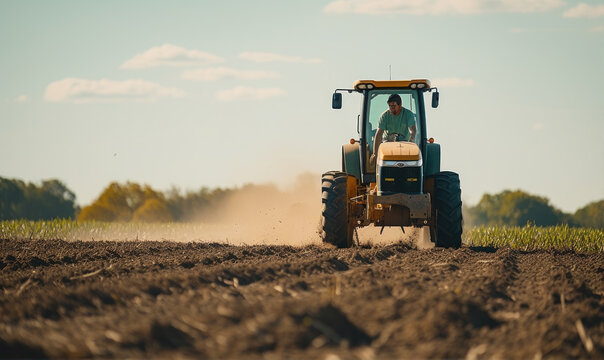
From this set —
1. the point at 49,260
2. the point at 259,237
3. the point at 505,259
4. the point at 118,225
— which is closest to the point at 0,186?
the point at 118,225

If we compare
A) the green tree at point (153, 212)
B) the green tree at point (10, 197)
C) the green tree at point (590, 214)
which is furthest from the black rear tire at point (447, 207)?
the green tree at point (590, 214)

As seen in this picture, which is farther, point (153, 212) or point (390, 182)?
point (153, 212)

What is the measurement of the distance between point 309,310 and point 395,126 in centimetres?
791

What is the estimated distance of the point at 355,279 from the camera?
948cm

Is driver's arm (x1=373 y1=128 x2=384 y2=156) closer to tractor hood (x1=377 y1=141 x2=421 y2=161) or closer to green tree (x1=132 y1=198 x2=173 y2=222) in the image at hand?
tractor hood (x1=377 y1=141 x2=421 y2=161)

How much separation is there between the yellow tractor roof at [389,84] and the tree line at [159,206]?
15.1m

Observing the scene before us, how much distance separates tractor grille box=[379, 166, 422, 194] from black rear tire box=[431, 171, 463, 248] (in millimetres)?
621

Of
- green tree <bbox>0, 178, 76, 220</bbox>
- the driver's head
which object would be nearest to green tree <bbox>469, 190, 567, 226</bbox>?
green tree <bbox>0, 178, 76, 220</bbox>

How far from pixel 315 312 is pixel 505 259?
23.8 feet

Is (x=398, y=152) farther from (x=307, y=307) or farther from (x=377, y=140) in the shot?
(x=307, y=307)

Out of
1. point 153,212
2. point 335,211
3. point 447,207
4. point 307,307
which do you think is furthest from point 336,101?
point 153,212

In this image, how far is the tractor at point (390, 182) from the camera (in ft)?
44.9

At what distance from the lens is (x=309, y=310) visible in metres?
6.68

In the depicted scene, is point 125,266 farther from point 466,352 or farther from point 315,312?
point 466,352
